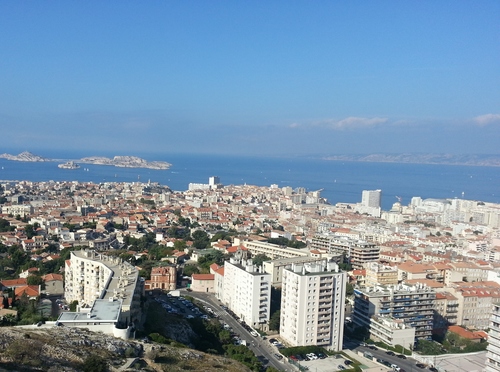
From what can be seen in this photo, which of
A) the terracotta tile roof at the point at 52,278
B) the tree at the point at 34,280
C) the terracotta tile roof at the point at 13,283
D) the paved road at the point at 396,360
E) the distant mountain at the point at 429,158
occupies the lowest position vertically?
the paved road at the point at 396,360

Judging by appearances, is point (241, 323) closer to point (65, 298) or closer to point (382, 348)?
point (382, 348)

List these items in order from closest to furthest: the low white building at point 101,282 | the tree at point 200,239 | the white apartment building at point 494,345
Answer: the white apartment building at point 494,345 < the low white building at point 101,282 < the tree at point 200,239

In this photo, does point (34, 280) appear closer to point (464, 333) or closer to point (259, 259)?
point (259, 259)

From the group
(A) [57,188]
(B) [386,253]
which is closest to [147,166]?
(A) [57,188]

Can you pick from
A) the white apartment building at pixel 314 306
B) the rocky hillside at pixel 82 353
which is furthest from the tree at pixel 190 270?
the rocky hillside at pixel 82 353

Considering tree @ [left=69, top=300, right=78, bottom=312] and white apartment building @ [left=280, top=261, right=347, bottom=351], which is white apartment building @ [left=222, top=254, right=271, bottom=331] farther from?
tree @ [left=69, top=300, right=78, bottom=312]

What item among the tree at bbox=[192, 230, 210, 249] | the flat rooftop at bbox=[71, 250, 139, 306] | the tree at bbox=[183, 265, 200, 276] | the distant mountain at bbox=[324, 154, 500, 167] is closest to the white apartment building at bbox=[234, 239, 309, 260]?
the tree at bbox=[192, 230, 210, 249]

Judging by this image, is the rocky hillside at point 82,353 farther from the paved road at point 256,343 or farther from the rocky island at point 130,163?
the rocky island at point 130,163
